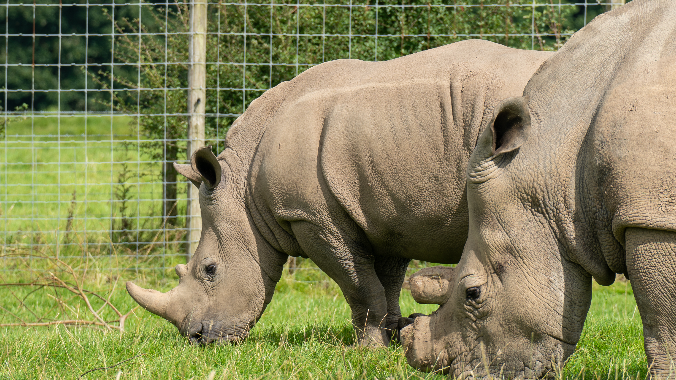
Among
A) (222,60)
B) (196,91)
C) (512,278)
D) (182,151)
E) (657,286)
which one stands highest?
(222,60)

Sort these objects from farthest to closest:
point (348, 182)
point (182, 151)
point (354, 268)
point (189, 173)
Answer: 1. point (182, 151)
2. point (189, 173)
3. point (354, 268)
4. point (348, 182)

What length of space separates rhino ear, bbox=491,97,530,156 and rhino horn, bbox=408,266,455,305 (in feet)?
2.02

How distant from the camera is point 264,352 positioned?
448cm

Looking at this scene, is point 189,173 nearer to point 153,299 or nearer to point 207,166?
point 207,166

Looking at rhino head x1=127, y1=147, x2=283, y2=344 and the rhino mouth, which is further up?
rhino head x1=127, y1=147, x2=283, y2=344

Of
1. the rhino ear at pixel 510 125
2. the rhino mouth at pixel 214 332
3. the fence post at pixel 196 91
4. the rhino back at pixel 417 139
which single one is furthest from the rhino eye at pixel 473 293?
the fence post at pixel 196 91

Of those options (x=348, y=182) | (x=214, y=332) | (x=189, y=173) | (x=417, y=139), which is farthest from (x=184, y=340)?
(x=417, y=139)

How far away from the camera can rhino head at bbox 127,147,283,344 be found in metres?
5.05

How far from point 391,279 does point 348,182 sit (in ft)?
3.87

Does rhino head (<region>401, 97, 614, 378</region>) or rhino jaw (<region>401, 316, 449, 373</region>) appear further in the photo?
rhino jaw (<region>401, 316, 449, 373</region>)

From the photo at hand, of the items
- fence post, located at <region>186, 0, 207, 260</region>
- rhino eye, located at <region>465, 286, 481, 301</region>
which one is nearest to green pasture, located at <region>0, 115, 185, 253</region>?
fence post, located at <region>186, 0, 207, 260</region>

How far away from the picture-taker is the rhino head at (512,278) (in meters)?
3.09

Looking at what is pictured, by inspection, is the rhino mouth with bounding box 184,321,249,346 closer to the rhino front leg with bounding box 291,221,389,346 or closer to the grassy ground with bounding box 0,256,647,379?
the grassy ground with bounding box 0,256,647,379

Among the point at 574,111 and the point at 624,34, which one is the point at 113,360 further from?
the point at 624,34
